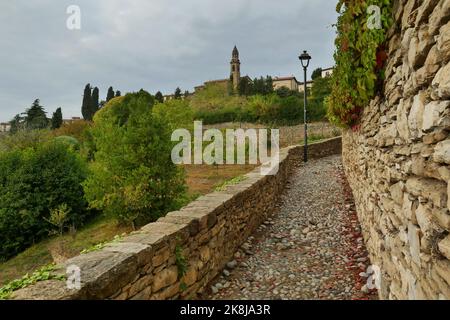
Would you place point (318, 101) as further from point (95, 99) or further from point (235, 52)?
point (235, 52)

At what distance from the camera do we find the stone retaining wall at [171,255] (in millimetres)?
2336

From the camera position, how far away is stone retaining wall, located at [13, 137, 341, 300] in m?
2.34

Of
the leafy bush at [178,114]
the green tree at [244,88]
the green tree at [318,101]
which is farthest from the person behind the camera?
the green tree at [244,88]

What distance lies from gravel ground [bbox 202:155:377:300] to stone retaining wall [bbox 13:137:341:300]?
279 millimetres

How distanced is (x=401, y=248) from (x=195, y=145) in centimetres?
1843

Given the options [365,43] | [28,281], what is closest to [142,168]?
[28,281]

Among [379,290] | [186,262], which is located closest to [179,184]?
[186,262]

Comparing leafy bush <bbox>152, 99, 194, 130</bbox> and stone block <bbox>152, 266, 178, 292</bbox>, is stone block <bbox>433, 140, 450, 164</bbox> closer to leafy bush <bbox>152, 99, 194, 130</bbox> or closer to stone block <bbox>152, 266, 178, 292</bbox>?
stone block <bbox>152, 266, 178, 292</bbox>

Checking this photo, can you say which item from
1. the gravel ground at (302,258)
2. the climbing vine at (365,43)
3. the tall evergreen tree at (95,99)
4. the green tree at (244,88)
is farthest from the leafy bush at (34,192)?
the tall evergreen tree at (95,99)

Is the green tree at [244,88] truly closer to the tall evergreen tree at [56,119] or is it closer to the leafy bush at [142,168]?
the tall evergreen tree at [56,119]

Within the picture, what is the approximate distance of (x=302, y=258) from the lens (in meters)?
4.80

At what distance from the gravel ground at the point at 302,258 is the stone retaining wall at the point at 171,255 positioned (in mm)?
279

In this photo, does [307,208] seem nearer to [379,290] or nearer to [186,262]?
[379,290]

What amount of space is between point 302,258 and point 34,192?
13635 millimetres
